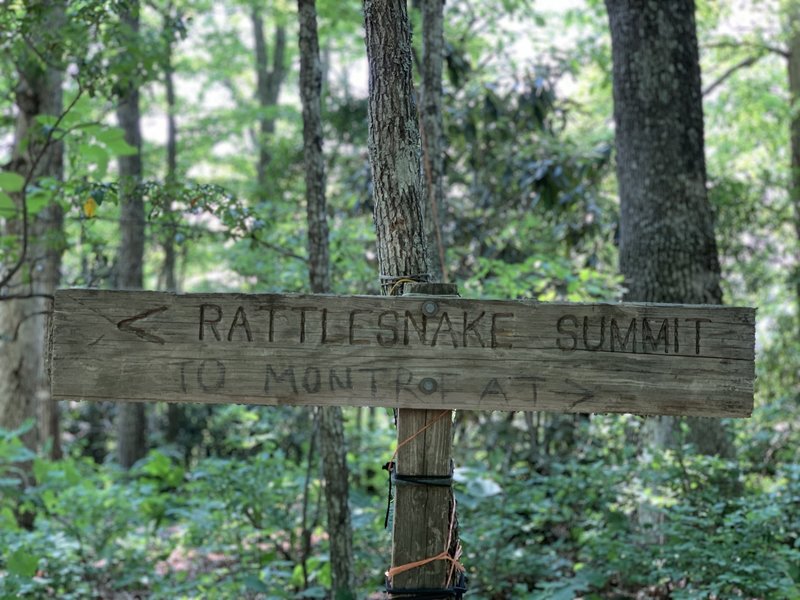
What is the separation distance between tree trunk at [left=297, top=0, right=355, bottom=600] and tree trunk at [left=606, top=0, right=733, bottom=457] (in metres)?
2.36

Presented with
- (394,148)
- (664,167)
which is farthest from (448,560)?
(664,167)

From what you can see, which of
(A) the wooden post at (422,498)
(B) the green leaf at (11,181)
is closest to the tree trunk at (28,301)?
(B) the green leaf at (11,181)

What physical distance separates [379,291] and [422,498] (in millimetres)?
4113

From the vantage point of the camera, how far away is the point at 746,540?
4164mm

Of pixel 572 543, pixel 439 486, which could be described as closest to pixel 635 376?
pixel 439 486

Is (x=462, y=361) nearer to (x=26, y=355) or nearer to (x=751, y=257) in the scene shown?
(x=26, y=355)

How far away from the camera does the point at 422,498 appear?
258 cm

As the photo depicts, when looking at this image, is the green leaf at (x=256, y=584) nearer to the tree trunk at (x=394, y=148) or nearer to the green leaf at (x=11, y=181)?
the tree trunk at (x=394, y=148)

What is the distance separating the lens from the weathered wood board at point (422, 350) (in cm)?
244

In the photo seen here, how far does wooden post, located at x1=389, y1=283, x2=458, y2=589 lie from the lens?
100 inches

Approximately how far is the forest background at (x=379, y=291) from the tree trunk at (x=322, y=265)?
0.05 metres

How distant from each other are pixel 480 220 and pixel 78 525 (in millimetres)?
5004

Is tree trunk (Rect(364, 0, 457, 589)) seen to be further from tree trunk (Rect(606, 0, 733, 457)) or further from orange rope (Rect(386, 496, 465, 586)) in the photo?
tree trunk (Rect(606, 0, 733, 457))

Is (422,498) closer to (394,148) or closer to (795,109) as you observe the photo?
(394,148)
